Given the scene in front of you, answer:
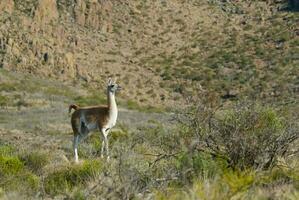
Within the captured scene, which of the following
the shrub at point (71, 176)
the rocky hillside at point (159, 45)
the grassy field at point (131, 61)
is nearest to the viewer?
the shrub at point (71, 176)

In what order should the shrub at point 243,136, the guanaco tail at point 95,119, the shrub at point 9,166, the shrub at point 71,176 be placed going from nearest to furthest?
the shrub at point 243,136 → the shrub at point 71,176 → the shrub at point 9,166 → the guanaco tail at point 95,119

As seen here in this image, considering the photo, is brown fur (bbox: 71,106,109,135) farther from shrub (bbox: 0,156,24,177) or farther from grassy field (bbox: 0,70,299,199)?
shrub (bbox: 0,156,24,177)

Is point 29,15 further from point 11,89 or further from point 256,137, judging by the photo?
point 256,137

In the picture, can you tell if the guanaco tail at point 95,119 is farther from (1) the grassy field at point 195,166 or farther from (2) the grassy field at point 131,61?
(1) the grassy field at point 195,166

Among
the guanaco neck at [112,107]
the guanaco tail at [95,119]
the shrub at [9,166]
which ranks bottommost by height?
the shrub at [9,166]

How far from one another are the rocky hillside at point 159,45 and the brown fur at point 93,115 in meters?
34.1

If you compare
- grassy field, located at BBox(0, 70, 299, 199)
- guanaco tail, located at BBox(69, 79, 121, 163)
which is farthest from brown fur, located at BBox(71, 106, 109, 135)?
grassy field, located at BBox(0, 70, 299, 199)

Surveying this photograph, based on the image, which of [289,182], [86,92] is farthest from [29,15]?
[289,182]

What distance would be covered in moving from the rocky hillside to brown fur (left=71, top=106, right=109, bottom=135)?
3415 cm

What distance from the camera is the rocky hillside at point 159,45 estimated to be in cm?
5475

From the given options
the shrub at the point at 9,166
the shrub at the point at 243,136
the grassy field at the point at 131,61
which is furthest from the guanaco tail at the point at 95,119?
the shrub at the point at 243,136

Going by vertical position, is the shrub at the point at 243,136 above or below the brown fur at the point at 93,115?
above

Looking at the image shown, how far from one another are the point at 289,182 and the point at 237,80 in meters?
48.9

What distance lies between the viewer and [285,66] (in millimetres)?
59062
